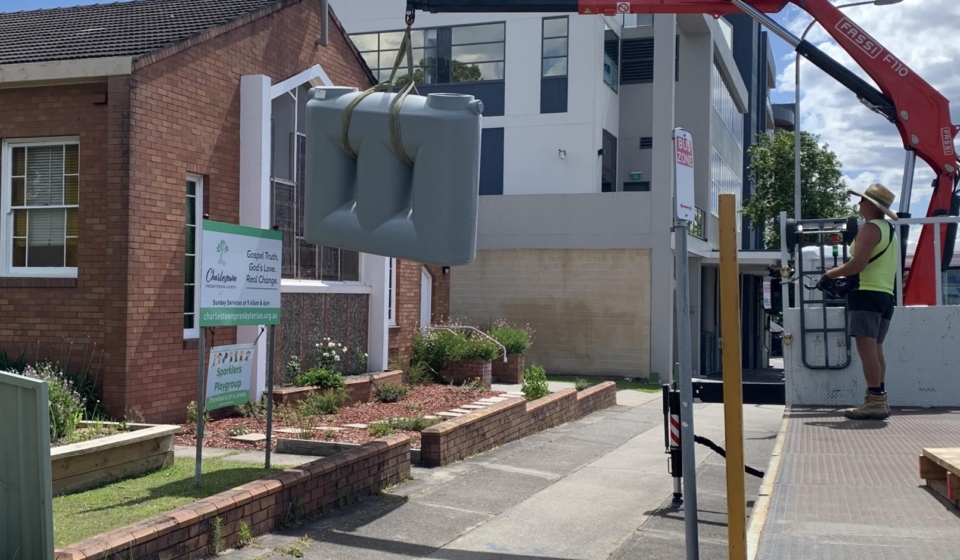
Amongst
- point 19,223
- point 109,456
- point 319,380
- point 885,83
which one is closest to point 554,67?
point 885,83

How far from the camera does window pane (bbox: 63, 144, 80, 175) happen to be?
11336 millimetres

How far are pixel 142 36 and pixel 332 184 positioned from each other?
5525mm

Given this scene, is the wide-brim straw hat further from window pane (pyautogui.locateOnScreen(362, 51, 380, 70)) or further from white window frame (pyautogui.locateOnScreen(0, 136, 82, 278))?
window pane (pyautogui.locateOnScreen(362, 51, 380, 70))

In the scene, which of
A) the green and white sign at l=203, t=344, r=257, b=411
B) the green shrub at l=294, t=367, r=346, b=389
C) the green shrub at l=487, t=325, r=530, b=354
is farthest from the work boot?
the green shrub at l=487, t=325, r=530, b=354

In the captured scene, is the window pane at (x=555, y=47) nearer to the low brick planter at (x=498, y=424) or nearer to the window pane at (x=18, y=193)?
the low brick planter at (x=498, y=424)

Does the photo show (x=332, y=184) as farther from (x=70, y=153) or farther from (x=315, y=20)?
(x=315, y=20)

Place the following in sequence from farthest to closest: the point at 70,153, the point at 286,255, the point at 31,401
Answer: the point at 286,255 < the point at 70,153 < the point at 31,401

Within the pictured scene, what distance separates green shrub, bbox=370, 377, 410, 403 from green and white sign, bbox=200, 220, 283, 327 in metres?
5.45

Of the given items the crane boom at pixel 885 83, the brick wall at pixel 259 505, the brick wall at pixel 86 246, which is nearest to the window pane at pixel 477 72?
the crane boom at pixel 885 83

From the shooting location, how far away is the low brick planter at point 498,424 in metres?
10.4

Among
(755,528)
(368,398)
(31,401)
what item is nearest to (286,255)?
(368,398)

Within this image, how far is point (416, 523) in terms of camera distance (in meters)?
7.98

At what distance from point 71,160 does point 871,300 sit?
8.68 m

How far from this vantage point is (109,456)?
27.4 ft
